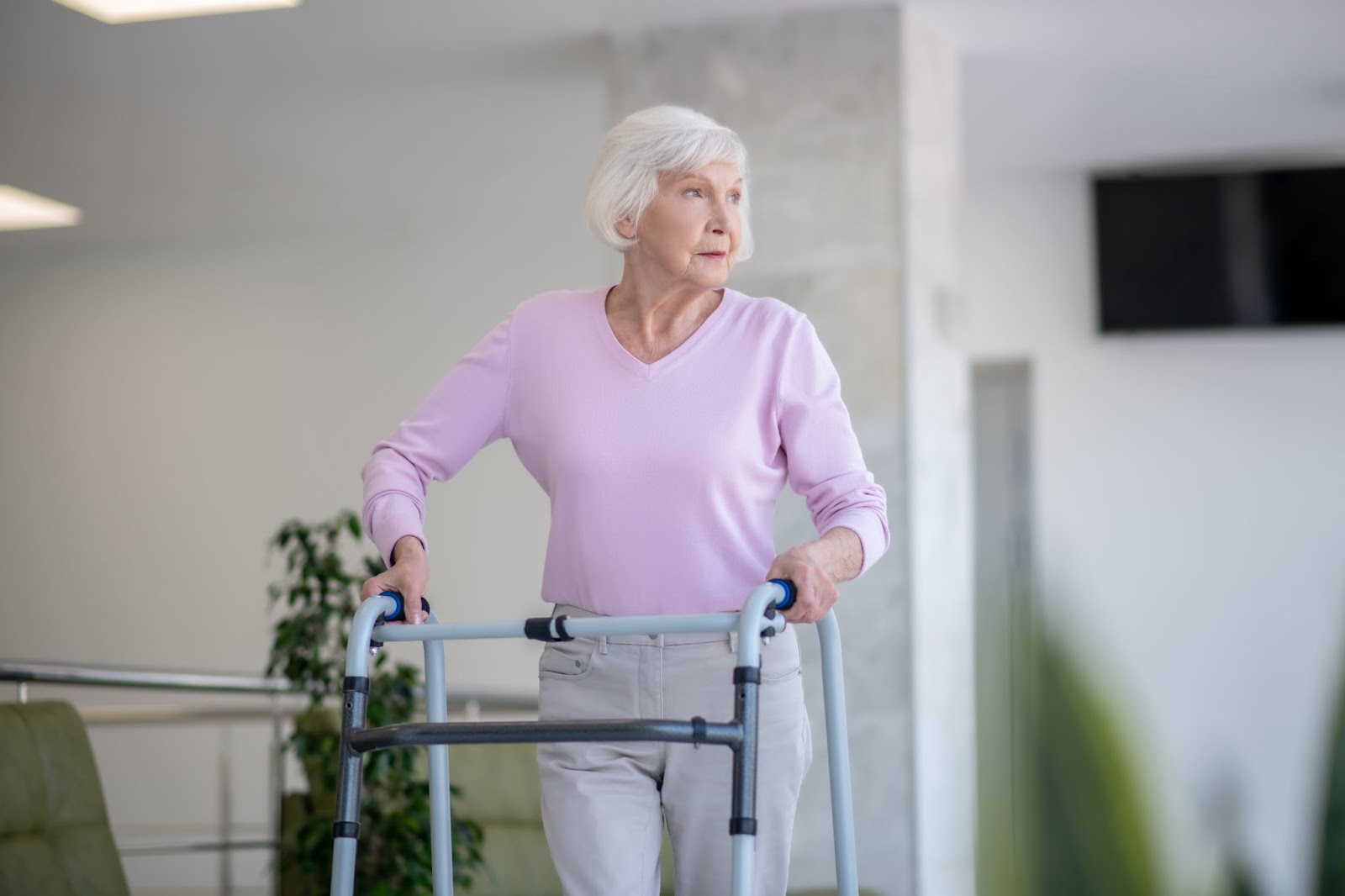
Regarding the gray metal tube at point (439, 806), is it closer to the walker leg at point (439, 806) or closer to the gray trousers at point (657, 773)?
the walker leg at point (439, 806)

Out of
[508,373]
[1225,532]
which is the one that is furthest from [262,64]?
[1225,532]

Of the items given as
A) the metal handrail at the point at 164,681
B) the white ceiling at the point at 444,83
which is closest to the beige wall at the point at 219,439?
the white ceiling at the point at 444,83

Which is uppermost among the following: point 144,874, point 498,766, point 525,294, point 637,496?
point 525,294

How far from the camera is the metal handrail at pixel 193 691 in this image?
3.47m

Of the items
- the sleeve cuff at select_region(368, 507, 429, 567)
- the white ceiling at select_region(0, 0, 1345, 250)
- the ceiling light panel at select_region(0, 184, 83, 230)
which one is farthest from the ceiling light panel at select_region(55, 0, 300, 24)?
the sleeve cuff at select_region(368, 507, 429, 567)

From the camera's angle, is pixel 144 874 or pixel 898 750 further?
pixel 144 874

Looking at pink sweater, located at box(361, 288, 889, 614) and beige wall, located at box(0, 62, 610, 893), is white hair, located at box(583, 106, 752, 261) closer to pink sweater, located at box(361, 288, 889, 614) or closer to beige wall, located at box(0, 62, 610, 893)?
pink sweater, located at box(361, 288, 889, 614)

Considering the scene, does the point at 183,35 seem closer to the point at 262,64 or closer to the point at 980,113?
the point at 262,64

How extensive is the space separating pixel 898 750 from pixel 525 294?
3.15m

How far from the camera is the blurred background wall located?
15.4ft

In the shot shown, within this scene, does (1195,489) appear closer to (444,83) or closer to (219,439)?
(444,83)

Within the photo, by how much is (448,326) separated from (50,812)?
148 inches

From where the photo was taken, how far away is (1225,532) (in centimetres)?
581

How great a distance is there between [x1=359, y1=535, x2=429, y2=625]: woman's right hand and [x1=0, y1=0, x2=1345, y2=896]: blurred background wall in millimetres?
2590
